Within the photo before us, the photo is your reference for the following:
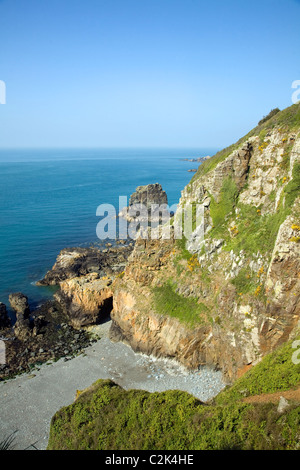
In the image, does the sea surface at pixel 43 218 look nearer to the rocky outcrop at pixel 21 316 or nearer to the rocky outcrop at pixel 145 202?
the rocky outcrop at pixel 21 316

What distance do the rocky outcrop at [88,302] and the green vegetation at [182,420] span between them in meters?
19.1

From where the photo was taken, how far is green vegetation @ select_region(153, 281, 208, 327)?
2950 centimetres

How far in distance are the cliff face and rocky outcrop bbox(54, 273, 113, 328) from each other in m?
3.50

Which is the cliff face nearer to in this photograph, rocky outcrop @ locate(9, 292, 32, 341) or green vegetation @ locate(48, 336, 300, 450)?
green vegetation @ locate(48, 336, 300, 450)

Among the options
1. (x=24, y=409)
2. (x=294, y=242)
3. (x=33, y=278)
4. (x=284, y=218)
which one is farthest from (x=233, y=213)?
(x=33, y=278)

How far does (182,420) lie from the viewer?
15.8 meters

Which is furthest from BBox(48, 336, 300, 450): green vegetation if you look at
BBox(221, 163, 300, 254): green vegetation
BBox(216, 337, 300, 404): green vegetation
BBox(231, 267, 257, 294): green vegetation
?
BBox(221, 163, 300, 254): green vegetation

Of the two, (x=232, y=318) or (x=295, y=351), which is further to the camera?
(x=232, y=318)

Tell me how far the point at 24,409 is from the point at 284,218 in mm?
26684

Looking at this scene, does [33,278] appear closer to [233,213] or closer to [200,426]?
[233,213]

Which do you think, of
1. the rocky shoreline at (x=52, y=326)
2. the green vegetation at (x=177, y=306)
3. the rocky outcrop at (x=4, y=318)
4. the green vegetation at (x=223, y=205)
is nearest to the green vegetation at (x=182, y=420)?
the green vegetation at (x=177, y=306)

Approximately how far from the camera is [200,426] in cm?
1502

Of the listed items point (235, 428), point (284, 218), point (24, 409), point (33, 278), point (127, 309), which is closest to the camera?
point (235, 428)

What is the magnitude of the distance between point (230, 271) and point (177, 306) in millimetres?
6376
